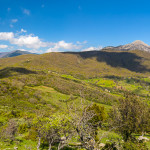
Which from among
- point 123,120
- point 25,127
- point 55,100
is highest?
point 123,120

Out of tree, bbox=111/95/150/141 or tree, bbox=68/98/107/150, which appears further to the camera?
tree, bbox=111/95/150/141

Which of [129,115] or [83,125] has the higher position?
[83,125]

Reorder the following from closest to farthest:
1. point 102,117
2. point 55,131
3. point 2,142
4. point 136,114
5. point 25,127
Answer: point 55,131, point 136,114, point 2,142, point 102,117, point 25,127

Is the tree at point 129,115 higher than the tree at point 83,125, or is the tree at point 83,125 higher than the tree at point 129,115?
the tree at point 83,125

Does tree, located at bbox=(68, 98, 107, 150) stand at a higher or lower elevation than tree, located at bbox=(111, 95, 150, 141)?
higher

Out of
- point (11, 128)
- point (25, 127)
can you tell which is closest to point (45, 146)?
point (11, 128)

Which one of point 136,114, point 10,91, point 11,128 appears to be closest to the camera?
point 136,114

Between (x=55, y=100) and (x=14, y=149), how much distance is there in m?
135

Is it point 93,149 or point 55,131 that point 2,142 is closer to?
point 55,131

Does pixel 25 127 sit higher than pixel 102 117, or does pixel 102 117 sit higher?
pixel 102 117

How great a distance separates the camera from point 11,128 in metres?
28.6

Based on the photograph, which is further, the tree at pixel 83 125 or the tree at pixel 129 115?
the tree at pixel 129 115

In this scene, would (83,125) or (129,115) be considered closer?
(83,125)

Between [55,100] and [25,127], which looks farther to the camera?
[55,100]
